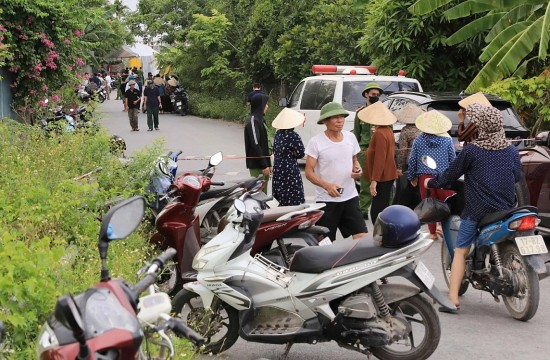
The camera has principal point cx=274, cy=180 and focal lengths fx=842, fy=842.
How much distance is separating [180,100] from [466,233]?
30.4 m

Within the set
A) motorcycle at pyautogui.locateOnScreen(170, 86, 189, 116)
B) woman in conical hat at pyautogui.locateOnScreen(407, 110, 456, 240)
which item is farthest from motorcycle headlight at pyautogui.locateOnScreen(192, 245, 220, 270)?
motorcycle at pyautogui.locateOnScreen(170, 86, 189, 116)

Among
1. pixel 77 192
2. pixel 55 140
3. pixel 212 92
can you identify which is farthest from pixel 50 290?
pixel 212 92

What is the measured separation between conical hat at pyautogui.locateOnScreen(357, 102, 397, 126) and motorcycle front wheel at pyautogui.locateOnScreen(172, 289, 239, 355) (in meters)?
4.19

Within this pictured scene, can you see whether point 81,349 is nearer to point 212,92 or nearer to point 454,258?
point 454,258

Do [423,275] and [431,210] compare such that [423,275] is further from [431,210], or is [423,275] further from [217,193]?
[217,193]

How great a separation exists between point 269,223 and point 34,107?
13471 mm

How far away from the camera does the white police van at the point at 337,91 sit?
15.4m

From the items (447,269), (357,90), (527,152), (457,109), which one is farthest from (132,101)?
(447,269)

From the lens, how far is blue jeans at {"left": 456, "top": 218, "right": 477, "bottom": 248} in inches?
275

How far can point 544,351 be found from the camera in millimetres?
6309

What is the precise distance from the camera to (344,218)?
8141 mm

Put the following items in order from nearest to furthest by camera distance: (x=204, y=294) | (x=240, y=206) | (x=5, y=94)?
(x=240, y=206), (x=204, y=294), (x=5, y=94)

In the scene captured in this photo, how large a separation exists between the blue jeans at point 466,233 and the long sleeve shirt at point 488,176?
0.08 metres

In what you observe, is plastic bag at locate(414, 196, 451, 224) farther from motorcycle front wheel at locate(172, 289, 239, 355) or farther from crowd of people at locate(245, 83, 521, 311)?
motorcycle front wheel at locate(172, 289, 239, 355)
